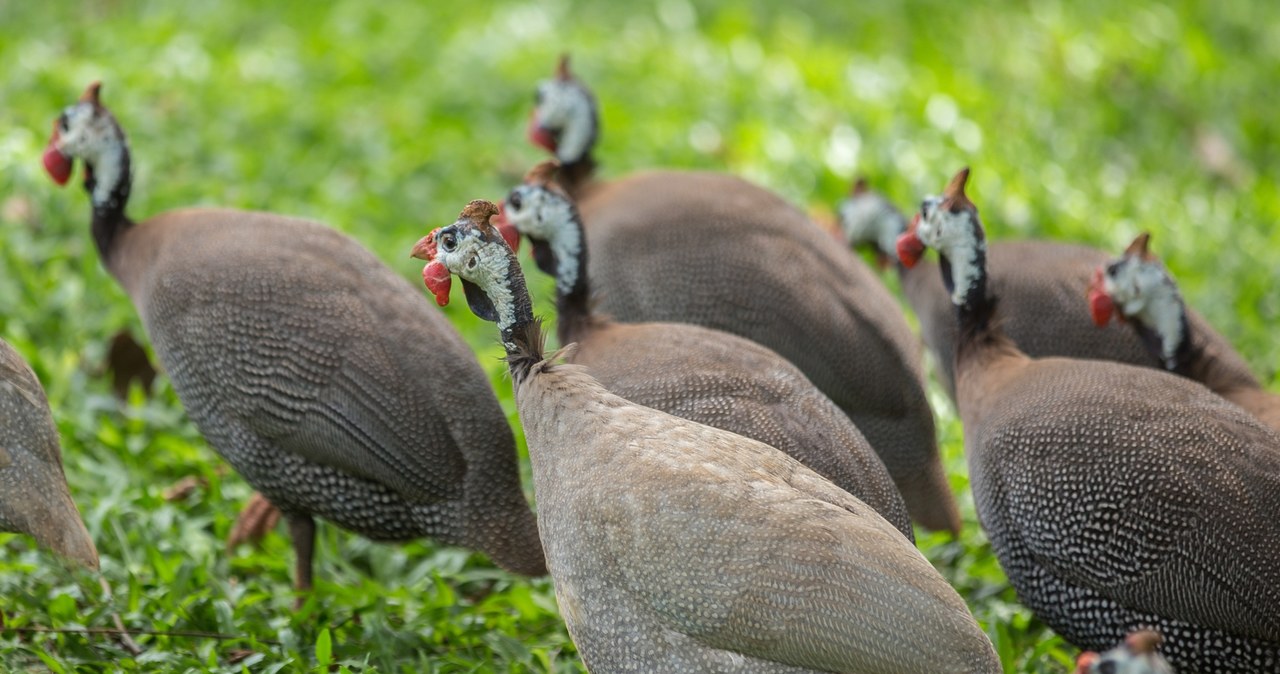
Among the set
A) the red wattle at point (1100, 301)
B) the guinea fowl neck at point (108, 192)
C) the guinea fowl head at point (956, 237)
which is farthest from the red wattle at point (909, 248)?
the guinea fowl neck at point (108, 192)

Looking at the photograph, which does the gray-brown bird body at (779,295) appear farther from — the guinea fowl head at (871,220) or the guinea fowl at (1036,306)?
the guinea fowl head at (871,220)

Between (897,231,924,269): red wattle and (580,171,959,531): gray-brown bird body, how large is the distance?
19 centimetres

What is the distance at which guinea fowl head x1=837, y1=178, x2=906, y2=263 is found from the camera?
5.93 m

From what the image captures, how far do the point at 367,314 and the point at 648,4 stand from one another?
18.3ft

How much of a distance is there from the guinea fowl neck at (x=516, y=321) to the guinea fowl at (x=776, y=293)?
107 cm

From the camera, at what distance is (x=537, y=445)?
3518 millimetres

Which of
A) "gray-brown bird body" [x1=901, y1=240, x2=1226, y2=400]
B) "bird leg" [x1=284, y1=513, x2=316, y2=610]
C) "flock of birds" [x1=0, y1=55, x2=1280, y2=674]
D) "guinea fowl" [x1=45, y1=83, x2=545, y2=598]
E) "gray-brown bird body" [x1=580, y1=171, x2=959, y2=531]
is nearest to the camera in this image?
"flock of birds" [x1=0, y1=55, x2=1280, y2=674]

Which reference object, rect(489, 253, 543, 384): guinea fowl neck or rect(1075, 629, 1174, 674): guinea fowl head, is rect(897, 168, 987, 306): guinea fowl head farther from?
rect(1075, 629, 1174, 674): guinea fowl head

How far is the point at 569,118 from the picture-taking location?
229 inches

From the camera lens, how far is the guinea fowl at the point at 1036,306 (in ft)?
16.2

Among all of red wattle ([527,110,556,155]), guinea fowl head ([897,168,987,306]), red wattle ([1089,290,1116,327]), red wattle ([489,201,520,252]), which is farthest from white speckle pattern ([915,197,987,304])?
red wattle ([527,110,556,155])

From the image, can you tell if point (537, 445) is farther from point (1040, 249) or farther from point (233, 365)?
point (1040, 249)

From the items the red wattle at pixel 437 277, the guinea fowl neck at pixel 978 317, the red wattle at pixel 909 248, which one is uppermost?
the red wattle at pixel 437 277

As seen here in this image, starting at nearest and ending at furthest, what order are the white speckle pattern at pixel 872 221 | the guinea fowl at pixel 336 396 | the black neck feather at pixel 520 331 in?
1. the black neck feather at pixel 520 331
2. the guinea fowl at pixel 336 396
3. the white speckle pattern at pixel 872 221
